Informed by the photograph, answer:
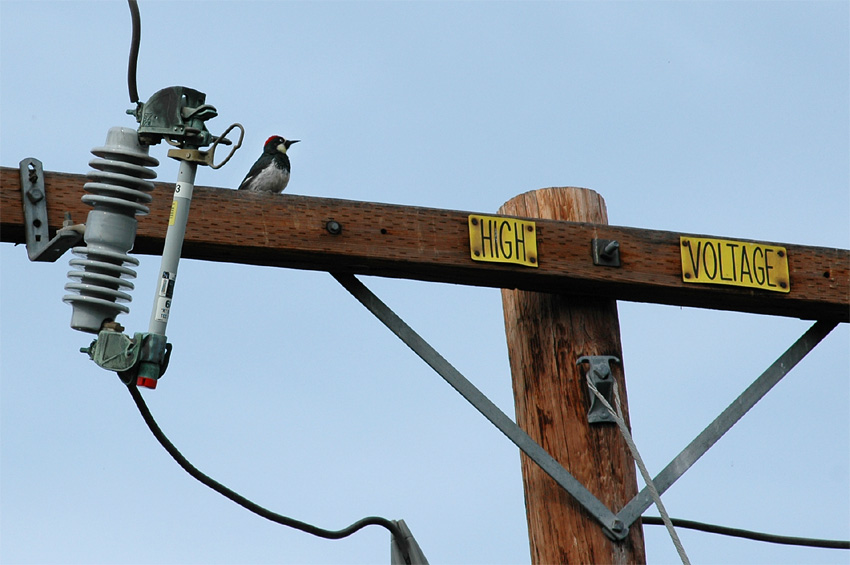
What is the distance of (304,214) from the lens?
4.24 m

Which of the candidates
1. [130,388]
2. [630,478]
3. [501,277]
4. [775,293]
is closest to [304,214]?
[501,277]

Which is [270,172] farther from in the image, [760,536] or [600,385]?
[760,536]

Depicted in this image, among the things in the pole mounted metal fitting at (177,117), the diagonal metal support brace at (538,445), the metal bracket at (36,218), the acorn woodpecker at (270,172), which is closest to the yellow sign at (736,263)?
the diagonal metal support brace at (538,445)

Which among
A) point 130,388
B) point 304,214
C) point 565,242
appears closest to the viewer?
point 130,388

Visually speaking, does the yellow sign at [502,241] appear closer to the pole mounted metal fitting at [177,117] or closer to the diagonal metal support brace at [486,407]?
the diagonal metal support brace at [486,407]

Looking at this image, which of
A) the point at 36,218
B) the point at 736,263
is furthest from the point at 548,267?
the point at 36,218

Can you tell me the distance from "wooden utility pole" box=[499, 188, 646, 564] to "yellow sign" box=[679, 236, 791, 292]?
338mm

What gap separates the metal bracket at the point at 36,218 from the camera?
12.4 feet

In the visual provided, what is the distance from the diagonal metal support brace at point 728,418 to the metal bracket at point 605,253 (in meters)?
0.65

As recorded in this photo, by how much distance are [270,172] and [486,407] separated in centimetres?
311

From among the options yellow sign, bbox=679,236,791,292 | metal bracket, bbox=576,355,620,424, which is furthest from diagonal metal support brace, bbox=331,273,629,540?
yellow sign, bbox=679,236,791,292

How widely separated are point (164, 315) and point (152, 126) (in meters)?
0.50

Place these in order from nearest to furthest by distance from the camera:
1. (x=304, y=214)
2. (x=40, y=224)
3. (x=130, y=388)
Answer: (x=130, y=388), (x=40, y=224), (x=304, y=214)

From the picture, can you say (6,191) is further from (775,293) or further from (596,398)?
(775,293)
